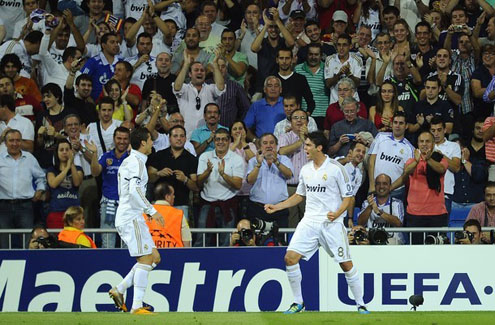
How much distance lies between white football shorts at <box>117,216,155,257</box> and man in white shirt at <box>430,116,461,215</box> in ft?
20.0

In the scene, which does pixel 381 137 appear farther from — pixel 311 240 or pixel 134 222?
pixel 134 222

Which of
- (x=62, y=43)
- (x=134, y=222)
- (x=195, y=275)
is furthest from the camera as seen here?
(x=62, y=43)

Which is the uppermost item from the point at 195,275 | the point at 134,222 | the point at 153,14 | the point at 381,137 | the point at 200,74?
the point at 153,14

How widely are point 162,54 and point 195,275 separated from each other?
496 cm

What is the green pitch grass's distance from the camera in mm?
10602

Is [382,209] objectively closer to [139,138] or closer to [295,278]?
Answer: [295,278]

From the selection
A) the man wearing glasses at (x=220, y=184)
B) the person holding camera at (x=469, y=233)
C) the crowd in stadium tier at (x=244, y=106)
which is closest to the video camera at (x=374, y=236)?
the crowd in stadium tier at (x=244, y=106)

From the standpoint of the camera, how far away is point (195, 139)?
55.6 ft

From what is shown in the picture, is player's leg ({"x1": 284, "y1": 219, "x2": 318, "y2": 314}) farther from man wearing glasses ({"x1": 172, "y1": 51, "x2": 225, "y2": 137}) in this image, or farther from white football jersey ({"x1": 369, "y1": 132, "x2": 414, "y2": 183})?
man wearing glasses ({"x1": 172, "y1": 51, "x2": 225, "y2": 137})

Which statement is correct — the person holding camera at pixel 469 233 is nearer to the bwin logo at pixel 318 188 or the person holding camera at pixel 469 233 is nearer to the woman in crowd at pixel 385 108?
the woman in crowd at pixel 385 108

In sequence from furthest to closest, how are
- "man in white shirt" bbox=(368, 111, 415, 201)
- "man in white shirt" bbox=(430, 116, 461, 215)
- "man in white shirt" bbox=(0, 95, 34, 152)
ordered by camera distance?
"man in white shirt" bbox=(0, 95, 34, 152), "man in white shirt" bbox=(430, 116, 461, 215), "man in white shirt" bbox=(368, 111, 415, 201)

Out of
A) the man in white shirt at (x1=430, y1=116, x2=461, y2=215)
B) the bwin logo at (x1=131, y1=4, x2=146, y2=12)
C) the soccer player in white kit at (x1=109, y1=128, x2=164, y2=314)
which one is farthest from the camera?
the bwin logo at (x1=131, y1=4, x2=146, y2=12)

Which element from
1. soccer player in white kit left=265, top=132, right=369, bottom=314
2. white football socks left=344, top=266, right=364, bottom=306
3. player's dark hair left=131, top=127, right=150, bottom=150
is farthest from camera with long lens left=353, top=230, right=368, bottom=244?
player's dark hair left=131, top=127, right=150, bottom=150

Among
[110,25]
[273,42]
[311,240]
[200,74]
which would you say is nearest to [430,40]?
[273,42]
